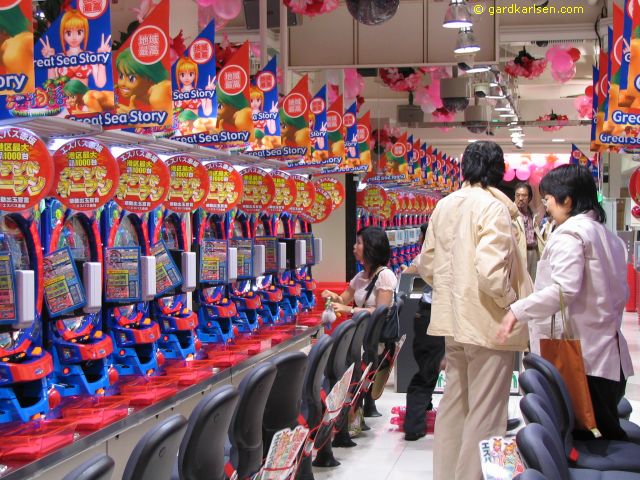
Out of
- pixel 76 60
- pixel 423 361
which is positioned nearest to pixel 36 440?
pixel 76 60

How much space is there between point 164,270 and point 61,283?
1.20 meters

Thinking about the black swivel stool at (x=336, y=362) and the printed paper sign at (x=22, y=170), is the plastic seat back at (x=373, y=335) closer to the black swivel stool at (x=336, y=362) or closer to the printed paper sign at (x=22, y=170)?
the black swivel stool at (x=336, y=362)

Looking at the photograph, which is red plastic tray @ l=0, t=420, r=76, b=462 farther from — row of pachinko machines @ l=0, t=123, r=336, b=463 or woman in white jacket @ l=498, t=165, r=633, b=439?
woman in white jacket @ l=498, t=165, r=633, b=439

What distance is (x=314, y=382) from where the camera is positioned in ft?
15.0

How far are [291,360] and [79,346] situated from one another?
3.64 ft

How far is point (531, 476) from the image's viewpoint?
229 centimetres

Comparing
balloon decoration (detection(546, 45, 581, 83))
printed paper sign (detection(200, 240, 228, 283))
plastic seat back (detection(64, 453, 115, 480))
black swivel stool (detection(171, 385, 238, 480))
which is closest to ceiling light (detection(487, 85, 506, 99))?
balloon decoration (detection(546, 45, 581, 83))

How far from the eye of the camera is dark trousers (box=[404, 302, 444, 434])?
6.78 meters

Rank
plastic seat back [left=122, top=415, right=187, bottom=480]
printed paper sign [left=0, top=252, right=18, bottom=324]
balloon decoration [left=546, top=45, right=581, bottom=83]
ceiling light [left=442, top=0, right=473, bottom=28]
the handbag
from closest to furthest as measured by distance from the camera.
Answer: plastic seat back [left=122, top=415, right=187, bottom=480]
printed paper sign [left=0, top=252, right=18, bottom=324]
the handbag
ceiling light [left=442, top=0, right=473, bottom=28]
balloon decoration [left=546, top=45, right=581, bottom=83]

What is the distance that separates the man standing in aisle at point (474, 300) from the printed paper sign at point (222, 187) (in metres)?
1.96

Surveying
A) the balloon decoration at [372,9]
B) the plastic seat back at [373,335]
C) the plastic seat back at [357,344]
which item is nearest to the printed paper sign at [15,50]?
the plastic seat back at [357,344]

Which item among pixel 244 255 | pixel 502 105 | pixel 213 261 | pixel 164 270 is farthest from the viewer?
pixel 502 105

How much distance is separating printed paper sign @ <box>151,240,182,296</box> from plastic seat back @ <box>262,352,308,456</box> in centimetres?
166

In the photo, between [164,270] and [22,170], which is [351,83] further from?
[22,170]
